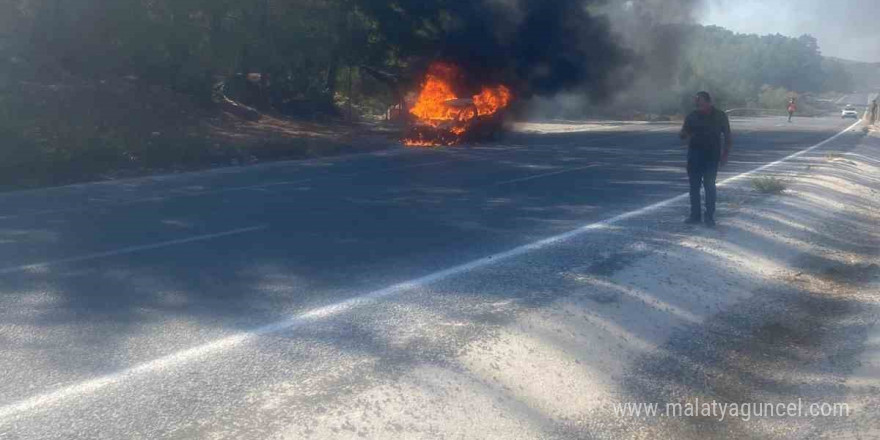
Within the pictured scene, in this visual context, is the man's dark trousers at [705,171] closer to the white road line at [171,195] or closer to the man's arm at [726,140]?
the man's arm at [726,140]

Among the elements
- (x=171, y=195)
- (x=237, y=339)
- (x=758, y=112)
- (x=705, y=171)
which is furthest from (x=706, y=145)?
(x=758, y=112)

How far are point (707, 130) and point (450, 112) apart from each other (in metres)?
19.9

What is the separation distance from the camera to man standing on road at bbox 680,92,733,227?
435 inches

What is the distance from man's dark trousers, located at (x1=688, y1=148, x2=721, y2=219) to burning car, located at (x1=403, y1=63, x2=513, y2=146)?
19.1 m

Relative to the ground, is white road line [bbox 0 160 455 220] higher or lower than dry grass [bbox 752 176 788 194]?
higher

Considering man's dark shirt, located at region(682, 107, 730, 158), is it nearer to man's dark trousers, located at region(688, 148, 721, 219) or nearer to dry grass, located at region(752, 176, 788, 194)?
man's dark trousers, located at region(688, 148, 721, 219)

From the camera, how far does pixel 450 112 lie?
3059 cm

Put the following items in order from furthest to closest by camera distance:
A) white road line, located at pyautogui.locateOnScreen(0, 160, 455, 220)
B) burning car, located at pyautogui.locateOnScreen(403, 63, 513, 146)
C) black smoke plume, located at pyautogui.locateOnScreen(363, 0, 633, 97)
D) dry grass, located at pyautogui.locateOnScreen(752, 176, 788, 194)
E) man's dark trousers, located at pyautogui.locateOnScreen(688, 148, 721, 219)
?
1. black smoke plume, located at pyautogui.locateOnScreen(363, 0, 633, 97)
2. burning car, located at pyautogui.locateOnScreen(403, 63, 513, 146)
3. dry grass, located at pyautogui.locateOnScreen(752, 176, 788, 194)
4. white road line, located at pyautogui.locateOnScreen(0, 160, 455, 220)
5. man's dark trousers, located at pyautogui.locateOnScreen(688, 148, 721, 219)

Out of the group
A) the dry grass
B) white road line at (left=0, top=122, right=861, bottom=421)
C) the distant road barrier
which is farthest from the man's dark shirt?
the distant road barrier

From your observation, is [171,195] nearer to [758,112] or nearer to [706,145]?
[706,145]

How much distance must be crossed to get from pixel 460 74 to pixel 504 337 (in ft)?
84.8

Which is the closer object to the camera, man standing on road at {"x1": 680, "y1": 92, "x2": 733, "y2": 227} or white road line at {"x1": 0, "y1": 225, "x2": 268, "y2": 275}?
white road line at {"x1": 0, "y1": 225, "x2": 268, "y2": 275}

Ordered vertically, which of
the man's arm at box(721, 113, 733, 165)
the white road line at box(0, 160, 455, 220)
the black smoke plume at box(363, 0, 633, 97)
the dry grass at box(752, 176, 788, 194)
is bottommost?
the dry grass at box(752, 176, 788, 194)

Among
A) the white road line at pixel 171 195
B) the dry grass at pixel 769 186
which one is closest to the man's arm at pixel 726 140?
the dry grass at pixel 769 186
